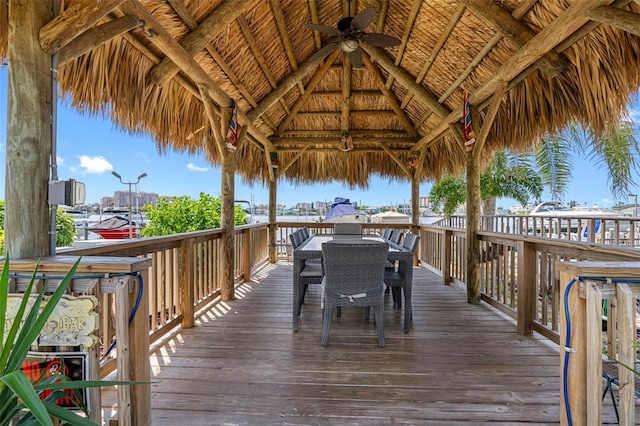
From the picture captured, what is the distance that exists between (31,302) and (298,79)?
5277mm

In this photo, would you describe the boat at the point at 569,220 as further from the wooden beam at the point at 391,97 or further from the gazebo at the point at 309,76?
the wooden beam at the point at 391,97

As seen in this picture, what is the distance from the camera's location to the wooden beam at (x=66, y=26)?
181 cm

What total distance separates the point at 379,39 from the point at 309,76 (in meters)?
3.05

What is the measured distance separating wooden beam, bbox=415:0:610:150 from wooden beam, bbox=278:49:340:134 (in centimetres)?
282

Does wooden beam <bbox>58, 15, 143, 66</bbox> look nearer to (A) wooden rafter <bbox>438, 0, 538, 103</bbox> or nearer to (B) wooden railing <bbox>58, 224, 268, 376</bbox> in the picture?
(B) wooden railing <bbox>58, 224, 268, 376</bbox>

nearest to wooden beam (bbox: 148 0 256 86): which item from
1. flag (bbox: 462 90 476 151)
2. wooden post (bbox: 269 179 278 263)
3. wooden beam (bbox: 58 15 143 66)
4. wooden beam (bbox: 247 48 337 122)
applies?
wooden beam (bbox: 58 15 143 66)

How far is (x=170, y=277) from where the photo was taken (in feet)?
10.5

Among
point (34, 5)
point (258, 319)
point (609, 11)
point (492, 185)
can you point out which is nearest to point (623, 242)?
point (492, 185)

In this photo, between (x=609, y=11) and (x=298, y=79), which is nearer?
(x=609, y=11)

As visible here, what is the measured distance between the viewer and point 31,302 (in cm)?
154

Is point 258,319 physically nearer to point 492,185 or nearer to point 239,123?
point 239,123

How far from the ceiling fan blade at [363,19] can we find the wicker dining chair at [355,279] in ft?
8.12

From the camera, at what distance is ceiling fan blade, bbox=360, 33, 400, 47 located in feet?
13.1

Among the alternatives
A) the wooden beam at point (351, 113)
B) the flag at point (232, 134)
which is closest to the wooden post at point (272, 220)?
the wooden beam at point (351, 113)
